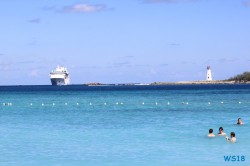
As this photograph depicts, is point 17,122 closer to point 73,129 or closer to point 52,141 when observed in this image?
point 73,129

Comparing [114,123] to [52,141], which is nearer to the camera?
[52,141]

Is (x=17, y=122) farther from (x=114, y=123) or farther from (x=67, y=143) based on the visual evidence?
(x=67, y=143)

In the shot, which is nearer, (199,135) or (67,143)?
(67,143)

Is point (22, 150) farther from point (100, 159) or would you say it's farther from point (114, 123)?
point (114, 123)

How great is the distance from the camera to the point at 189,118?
153 ft

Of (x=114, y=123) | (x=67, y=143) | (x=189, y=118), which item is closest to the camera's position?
(x=67, y=143)

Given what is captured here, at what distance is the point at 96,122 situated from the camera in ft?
146

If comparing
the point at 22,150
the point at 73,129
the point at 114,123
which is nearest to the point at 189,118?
the point at 114,123

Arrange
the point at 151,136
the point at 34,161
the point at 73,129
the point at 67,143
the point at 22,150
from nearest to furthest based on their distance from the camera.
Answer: the point at 34,161
the point at 22,150
the point at 67,143
the point at 151,136
the point at 73,129

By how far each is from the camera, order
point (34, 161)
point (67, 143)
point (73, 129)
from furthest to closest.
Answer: point (73, 129) → point (67, 143) → point (34, 161)

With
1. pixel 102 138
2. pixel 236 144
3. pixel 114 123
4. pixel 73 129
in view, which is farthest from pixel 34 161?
pixel 114 123

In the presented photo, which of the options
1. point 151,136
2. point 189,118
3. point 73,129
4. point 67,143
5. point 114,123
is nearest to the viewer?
point 67,143

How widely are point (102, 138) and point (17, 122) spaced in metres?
14.4

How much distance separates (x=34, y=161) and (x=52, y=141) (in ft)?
20.9
